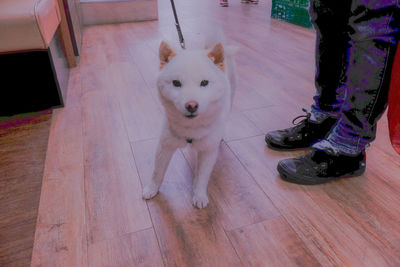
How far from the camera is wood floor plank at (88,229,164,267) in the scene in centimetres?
80

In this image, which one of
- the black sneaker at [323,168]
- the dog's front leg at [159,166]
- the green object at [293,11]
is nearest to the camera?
the dog's front leg at [159,166]

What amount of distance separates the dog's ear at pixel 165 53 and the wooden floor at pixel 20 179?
65 cm

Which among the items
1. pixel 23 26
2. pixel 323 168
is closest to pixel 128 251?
pixel 323 168

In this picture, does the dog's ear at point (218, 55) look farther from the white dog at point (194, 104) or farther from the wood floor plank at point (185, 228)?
the wood floor plank at point (185, 228)

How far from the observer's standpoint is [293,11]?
11.0 feet

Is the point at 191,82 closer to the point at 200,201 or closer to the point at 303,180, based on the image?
the point at 200,201

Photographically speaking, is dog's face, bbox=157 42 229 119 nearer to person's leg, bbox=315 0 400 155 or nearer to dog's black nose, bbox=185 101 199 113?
dog's black nose, bbox=185 101 199 113

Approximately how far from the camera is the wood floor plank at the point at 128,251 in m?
0.80

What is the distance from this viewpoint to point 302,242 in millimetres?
858

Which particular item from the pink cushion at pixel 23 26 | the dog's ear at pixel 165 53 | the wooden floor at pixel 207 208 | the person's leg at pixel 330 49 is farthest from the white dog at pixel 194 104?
the pink cushion at pixel 23 26

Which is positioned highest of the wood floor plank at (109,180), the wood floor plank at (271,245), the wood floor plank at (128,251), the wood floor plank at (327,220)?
the wood floor plank at (109,180)

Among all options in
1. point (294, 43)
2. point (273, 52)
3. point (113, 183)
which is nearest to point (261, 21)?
point (294, 43)

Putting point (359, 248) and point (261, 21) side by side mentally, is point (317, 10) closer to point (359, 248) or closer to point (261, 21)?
point (359, 248)

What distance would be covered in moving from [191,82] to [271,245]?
525 mm
